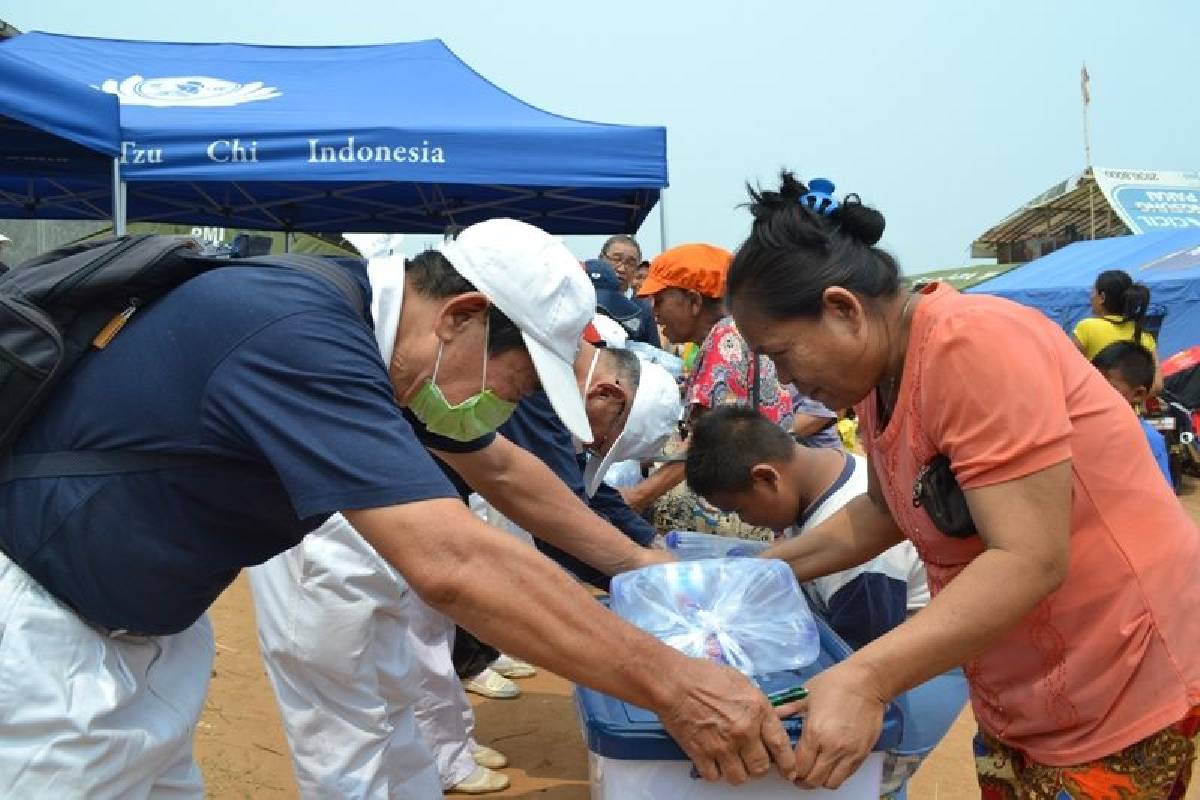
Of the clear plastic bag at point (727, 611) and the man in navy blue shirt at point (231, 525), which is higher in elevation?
the man in navy blue shirt at point (231, 525)

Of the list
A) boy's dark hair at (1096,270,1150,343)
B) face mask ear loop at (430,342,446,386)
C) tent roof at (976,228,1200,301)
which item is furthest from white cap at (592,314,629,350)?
tent roof at (976,228,1200,301)

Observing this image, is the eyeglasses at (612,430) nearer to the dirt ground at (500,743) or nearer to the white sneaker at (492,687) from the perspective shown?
the dirt ground at (500,743)

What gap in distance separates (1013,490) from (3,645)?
1461mm

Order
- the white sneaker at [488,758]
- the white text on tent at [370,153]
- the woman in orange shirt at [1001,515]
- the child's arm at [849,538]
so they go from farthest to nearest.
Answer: the white text on tent at [370,153]
the white sneaker at [488,758]
the child's arm at [849,538]
the woman in orange shirt at [1001,515]

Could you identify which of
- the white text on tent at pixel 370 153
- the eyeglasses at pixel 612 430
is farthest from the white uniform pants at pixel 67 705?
the white text on tent at pixel 370 153

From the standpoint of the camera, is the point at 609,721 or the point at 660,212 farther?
the point at 660,212

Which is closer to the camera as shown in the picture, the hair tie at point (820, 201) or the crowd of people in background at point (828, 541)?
the crowd of people in background at point (828, 541)

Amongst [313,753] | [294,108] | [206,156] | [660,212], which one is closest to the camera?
[313,753]

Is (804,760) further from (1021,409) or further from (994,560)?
(1021,409)

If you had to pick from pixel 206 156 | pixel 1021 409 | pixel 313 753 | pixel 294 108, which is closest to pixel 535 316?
pixel 1021 409

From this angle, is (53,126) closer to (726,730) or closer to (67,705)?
(67,705)

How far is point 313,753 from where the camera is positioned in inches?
104

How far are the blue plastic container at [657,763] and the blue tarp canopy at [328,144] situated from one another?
421cm

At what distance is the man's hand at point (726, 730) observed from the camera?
1398 millimetres
